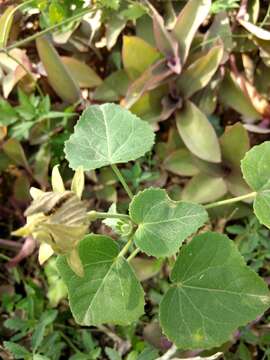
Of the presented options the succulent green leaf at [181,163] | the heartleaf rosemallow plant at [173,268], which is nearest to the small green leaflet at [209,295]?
the heartleaf rosemallow plant at [173,268]

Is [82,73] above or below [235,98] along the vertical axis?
above

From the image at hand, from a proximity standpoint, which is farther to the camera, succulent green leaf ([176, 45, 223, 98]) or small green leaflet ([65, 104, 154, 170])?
succulent green leaf ([176, 45, 223, 98])

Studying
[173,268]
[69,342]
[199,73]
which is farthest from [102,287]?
[199,73]

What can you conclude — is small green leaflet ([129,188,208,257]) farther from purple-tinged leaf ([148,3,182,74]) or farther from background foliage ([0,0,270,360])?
purple-tinged leaf ([148,3,182,74])

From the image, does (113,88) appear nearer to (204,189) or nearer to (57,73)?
(57,73)

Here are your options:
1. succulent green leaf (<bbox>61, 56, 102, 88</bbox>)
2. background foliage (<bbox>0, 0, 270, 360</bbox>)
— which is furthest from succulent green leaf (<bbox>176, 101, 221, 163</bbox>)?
succulent green leaf (<bbox>61, 56, 102, 88</bbox>)

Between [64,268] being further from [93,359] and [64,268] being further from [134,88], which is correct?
[134,88]

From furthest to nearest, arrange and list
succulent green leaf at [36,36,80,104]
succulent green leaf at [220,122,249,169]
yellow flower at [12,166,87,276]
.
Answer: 1. succulent green leaf at [36,36,80,104]
2. succulent green leaf at [220,122,249,169]
3. yellow flower at [12,166,87,276]
